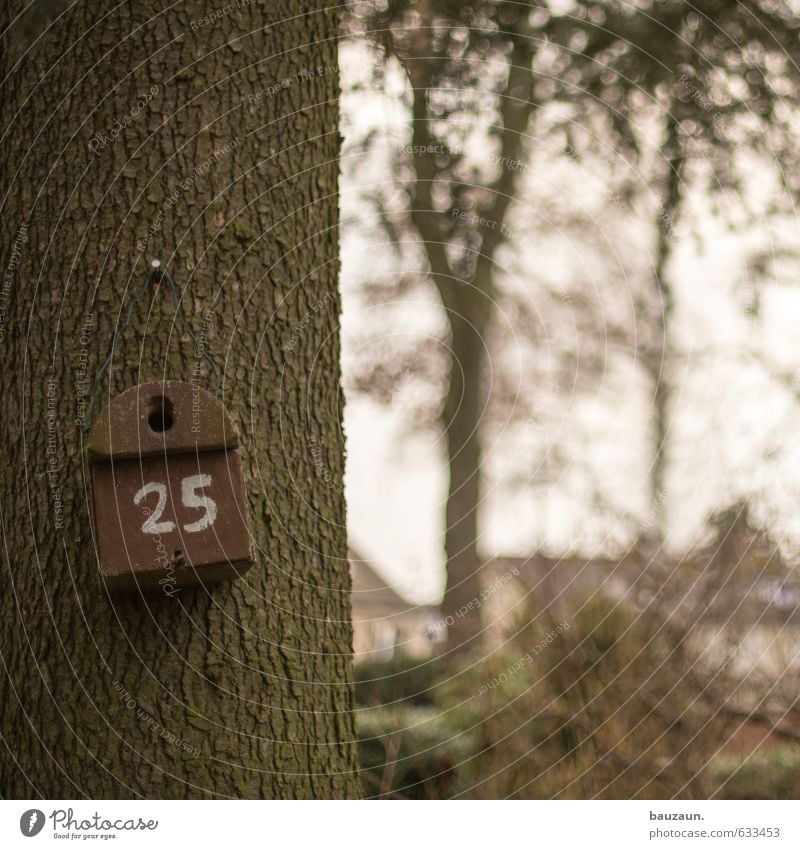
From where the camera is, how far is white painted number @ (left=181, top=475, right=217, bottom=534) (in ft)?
5.76

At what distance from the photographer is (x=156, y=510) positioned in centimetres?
175

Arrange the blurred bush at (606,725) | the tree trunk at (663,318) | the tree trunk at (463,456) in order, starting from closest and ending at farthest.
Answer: the blurred bush at (606,725)
the tree trunk at (663,318)
the tree trunk at (463,456)

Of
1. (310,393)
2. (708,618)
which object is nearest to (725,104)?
(708,618)

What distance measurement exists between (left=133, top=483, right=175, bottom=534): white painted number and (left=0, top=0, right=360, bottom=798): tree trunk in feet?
0.64

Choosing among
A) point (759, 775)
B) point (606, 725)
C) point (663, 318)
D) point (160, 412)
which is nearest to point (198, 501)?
point (160, 412)

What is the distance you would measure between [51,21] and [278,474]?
3.63 ft

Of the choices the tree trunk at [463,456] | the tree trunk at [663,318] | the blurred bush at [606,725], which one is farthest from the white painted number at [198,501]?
the tree trunk at [463,456]

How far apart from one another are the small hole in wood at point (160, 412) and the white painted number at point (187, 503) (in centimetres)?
11

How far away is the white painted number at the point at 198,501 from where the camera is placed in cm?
176

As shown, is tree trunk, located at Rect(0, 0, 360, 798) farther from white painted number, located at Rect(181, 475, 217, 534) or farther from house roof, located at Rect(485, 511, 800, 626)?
house roof, located at Rect(485, 511, 800, 626)

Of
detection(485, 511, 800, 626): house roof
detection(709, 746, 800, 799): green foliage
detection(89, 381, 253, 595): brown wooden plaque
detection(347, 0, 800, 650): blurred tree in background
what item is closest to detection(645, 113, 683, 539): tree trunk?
detection(347, 0, 800, 650): blurred tree in background

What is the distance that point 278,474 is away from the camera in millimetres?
2018

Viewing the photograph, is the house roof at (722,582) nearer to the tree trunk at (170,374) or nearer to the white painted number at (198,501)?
the tree trunk at (170,374)

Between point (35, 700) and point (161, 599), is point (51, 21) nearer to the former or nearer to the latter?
point (161, 599)
